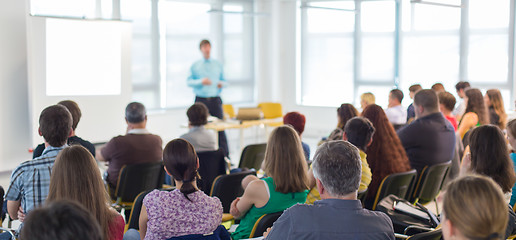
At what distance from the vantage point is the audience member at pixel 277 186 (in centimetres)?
323

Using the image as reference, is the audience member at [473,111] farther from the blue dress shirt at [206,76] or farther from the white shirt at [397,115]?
the blue dress shirt at [206,76]

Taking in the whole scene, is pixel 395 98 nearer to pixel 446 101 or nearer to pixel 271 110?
pixel 446 101

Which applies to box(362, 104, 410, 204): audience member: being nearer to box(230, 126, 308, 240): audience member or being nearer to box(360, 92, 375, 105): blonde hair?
box(230, 126, 308, 240): audience member

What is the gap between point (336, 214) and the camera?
2221mm

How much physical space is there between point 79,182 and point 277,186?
1.18m

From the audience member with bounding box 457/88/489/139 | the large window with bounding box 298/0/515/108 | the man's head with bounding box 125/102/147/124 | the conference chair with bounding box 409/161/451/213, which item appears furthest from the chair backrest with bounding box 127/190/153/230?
the large window with bounding box 298/0/515/108

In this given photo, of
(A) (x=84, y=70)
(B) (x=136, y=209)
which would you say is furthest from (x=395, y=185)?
(A) (x=84, y=70)

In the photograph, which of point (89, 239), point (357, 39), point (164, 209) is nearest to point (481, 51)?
point (357, 39)

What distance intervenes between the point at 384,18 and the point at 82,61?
5.87m

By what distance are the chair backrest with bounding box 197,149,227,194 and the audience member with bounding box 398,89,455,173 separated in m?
1.64

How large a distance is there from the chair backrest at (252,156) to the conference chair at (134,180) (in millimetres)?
946

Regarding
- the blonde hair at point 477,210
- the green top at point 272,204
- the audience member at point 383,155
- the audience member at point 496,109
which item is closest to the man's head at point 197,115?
the audience member at point 383,155

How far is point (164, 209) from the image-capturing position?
8.98 ft

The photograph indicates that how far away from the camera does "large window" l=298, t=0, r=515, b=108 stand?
32.7 ft
